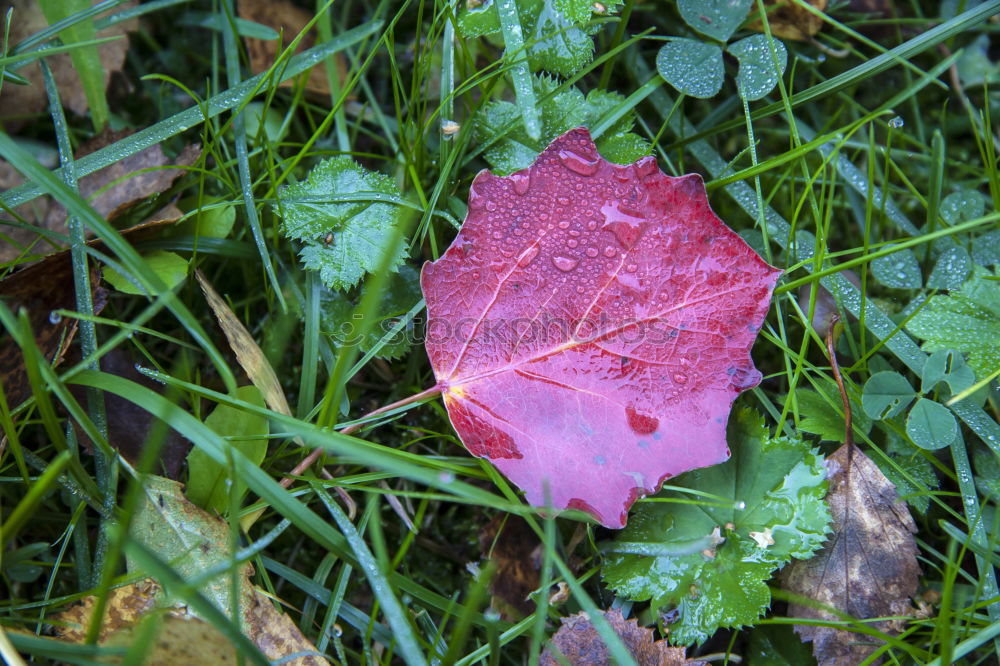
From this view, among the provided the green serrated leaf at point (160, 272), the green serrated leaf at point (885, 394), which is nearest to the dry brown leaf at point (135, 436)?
the green serrated leaf at point (160, 272)

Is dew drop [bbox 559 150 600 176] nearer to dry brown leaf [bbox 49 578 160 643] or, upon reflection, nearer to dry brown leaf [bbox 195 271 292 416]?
dry brown leaf [bbox 195 271 292 416]

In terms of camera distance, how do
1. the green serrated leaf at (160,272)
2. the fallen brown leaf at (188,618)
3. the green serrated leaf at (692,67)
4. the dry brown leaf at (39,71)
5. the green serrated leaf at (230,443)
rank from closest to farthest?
the fallen brown leaf at (188,618)
the green serrated leaf at (230,443)
the green serrated leaf at (160,272)
the green serrated leaf at (692,67)
the dry brown leaf at (39,71)

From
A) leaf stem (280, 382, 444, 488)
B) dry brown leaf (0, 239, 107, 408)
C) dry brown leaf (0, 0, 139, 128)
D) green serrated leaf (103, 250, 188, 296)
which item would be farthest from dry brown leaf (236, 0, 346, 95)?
leaf stem (280, 382, 444, 488)

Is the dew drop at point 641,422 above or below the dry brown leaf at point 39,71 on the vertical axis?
below

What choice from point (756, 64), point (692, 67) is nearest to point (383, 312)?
point (692, 67)

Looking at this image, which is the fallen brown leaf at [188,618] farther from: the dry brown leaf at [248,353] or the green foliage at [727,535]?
the green foliage at [727,535]

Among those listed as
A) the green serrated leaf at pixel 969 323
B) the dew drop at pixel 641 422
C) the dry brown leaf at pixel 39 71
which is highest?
the dry brown leaf at pixel 39 71
